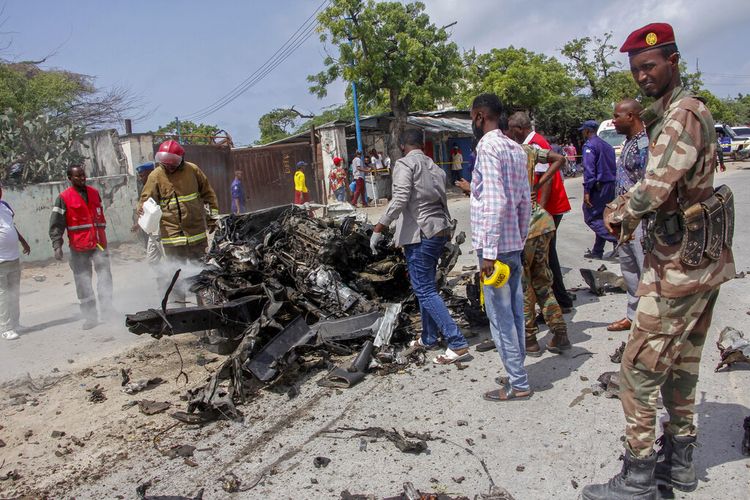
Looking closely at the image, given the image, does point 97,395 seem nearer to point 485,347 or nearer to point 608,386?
point 485,347

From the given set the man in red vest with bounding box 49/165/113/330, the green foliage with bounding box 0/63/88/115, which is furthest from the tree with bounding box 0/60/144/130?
the man in red vest with bounding box 49/165/113/330

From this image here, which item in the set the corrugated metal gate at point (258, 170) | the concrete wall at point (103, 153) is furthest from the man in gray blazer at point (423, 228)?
the corrugated metal gate at point (258, 170)

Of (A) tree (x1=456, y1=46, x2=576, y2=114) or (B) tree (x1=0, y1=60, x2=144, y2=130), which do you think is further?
(A) tree (x1=456, y1=46, x2=576, y2=114)

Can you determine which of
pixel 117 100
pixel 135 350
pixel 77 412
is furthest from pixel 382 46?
pixel 77 412

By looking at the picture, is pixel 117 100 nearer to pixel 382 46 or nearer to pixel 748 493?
pixel 382 46

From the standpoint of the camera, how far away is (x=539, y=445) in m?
Answer: 3.54

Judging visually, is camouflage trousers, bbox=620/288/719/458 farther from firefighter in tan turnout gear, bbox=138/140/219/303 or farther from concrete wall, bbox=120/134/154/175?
concrete wall, bbox=120/134/154/175

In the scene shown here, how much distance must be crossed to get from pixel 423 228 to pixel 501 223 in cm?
109

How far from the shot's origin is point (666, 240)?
2762 mm

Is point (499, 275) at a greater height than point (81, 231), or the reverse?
point (81, 231)

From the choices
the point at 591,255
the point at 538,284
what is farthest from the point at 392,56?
the point at 538,284

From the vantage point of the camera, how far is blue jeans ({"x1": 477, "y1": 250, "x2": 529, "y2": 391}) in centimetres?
398

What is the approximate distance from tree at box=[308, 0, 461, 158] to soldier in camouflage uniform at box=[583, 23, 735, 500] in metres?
20.1

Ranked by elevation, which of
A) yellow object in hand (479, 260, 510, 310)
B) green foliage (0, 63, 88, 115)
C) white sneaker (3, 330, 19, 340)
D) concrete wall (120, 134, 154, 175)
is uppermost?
green foliage (0, 63, 88, 115)
